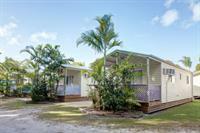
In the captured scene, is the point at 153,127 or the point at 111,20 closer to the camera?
the point at 153,127

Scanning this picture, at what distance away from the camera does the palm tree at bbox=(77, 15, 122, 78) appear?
39.1ft

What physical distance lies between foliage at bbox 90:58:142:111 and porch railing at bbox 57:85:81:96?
7.82 m

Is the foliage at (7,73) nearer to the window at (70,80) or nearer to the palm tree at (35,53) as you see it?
the window at (70,80)

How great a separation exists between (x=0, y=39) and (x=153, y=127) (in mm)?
18843

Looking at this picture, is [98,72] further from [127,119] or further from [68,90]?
[68,90]

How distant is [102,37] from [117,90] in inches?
131

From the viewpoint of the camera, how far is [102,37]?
39.1ft

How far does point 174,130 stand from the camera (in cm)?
720

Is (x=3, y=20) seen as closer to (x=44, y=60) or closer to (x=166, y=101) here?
(x=44, y=60)

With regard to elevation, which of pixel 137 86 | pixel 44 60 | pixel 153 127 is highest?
pixel 44 60

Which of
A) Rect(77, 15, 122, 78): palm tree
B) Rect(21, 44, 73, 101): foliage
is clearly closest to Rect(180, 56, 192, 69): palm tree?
Rect(21, 44, 73, 101): foliage

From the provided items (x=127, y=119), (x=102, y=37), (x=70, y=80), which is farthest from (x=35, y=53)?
(x=127, y=119)

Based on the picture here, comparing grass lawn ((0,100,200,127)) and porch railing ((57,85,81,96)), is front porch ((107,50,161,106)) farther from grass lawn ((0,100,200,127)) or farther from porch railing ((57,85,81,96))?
porch railing ((57,85,81,96))

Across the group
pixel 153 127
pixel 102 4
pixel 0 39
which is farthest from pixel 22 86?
pixel 153 127
